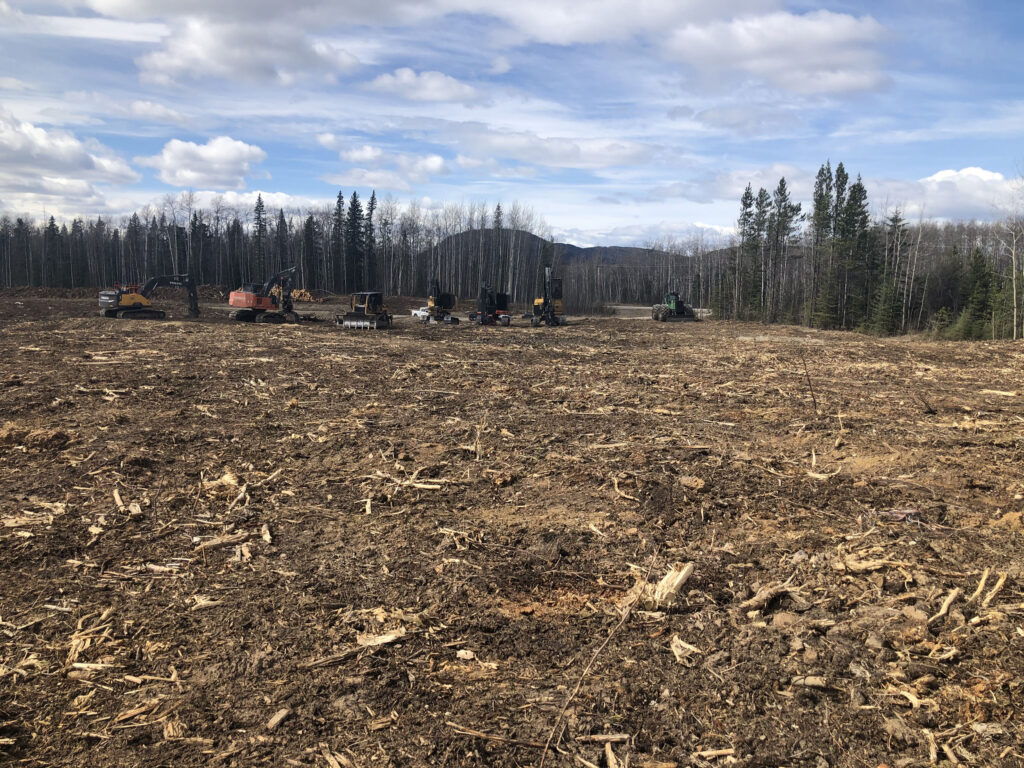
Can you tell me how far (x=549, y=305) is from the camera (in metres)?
38.7

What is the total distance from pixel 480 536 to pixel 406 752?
269 centimetres

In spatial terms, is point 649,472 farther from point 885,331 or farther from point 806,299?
point 806,299

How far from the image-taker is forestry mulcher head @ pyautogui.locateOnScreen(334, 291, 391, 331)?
102 ft

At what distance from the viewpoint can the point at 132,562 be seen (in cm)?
521

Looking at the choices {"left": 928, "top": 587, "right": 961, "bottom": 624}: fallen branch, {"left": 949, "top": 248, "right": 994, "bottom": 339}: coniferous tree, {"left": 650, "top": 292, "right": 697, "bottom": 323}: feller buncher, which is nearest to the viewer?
{"left": 928, "top": 587, "right": 961, "bottom": 624}: fallen branch

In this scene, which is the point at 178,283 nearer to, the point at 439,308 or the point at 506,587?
the point at 439,308

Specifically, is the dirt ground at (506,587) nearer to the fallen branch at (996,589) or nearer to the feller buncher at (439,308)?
the fallen branch at (996,589)

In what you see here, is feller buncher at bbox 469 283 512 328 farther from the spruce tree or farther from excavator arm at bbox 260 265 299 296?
the spruce tree

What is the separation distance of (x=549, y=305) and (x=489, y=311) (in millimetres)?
4021

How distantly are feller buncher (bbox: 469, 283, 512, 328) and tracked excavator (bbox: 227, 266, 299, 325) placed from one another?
32.1 ft

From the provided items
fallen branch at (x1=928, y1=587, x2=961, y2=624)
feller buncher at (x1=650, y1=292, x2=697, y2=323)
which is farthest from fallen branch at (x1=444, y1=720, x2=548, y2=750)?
feller buncher at (x1=650, y1=292, x2=697, y2=323)

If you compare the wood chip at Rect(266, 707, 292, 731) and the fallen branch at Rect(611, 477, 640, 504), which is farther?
the fallen branch at Rect(611, 477, 640, 504)

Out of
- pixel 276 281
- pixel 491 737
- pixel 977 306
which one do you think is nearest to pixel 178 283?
pixel 276 281

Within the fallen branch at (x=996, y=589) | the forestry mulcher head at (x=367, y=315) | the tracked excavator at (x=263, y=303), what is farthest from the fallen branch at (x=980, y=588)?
the tracked excavator at (x=263, y=303)
